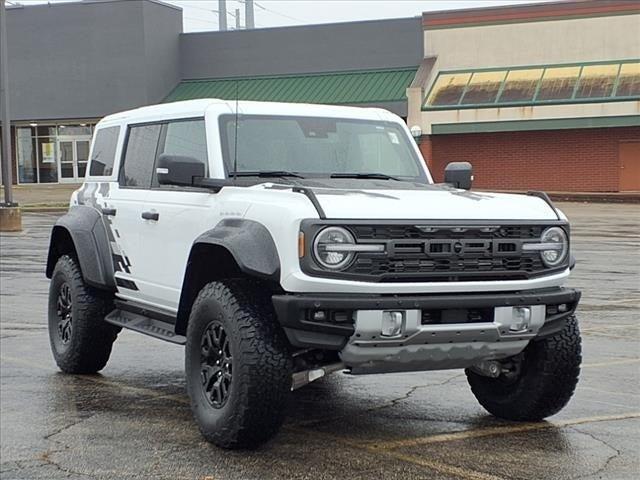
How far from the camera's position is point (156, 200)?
7031mm

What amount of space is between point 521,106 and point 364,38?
8.73 meters

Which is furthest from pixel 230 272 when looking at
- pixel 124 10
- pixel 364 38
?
pixel 124 10

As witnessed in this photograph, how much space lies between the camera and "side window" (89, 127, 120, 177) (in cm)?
816

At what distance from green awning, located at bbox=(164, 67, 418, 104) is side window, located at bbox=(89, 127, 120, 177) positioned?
3319 cm

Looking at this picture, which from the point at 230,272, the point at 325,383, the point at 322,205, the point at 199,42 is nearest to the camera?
the point at 322,205

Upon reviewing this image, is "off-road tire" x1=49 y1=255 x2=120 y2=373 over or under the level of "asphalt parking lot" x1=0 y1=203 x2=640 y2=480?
over

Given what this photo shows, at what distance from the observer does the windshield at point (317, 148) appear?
684 cm

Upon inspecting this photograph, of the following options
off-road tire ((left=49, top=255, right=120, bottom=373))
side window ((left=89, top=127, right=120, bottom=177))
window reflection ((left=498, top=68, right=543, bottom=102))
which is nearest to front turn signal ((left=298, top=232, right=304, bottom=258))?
off-road tire ((left=49, top=255, right=120, bottom=373))

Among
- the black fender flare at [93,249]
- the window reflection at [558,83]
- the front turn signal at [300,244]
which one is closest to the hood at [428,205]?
the front turn signal at [300,244]

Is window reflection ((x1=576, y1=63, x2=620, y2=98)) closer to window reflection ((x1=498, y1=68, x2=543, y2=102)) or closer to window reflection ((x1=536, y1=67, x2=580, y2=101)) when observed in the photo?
window reflection ((x1=536, y1=67, x2=580, y2=101))

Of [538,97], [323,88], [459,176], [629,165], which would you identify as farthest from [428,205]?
[323,88]

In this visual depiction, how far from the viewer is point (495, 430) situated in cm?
628

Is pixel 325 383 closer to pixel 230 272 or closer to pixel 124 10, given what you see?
pixel 230 272

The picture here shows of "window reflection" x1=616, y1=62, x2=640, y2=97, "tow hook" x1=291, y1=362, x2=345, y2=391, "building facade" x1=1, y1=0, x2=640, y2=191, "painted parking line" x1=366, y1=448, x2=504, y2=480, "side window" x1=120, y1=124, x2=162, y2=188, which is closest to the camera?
"painted parking line" x1=366, y1=448, x2=504, y2=480
